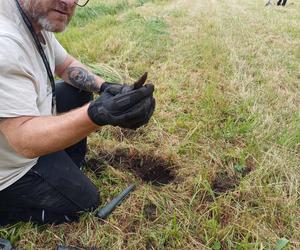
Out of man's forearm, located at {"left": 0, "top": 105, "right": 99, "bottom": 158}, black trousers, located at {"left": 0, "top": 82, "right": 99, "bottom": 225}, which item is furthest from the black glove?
black trousers, located at {"left": 0, "top": 82, "right": 99, "bottom": 225}

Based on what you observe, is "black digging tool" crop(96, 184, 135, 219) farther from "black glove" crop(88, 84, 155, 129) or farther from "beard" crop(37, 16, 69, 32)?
"beard" crop(37, 16, 69, 32)

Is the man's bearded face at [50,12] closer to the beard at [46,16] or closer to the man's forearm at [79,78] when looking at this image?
the beard at [46,16]

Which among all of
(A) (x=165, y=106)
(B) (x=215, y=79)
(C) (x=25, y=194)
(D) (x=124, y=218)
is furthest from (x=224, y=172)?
(B) (x=215, y=79)

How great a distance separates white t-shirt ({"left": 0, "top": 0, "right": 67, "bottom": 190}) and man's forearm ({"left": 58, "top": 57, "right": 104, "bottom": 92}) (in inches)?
19.2

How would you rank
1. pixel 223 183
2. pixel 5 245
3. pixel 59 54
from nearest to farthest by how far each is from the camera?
1. pixel 5 245
2. pixel 223 183
3. pixel 59 54

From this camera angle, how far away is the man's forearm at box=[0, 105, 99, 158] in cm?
161

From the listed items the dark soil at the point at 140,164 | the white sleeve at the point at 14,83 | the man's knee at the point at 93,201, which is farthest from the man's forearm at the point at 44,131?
the dark soil at the point at 140,164

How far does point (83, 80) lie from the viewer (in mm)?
2557

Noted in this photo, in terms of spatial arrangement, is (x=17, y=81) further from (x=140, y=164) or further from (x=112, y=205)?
(x=140, y=164)

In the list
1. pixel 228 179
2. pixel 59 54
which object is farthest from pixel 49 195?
pixel 228 179

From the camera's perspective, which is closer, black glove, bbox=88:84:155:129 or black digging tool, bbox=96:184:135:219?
black glove, bbox=88:84:155:129

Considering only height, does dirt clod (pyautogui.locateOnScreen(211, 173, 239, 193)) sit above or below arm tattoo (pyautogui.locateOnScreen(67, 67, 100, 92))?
below

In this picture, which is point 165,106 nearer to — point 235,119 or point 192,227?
point 235,119

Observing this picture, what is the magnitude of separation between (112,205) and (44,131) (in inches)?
28.8
